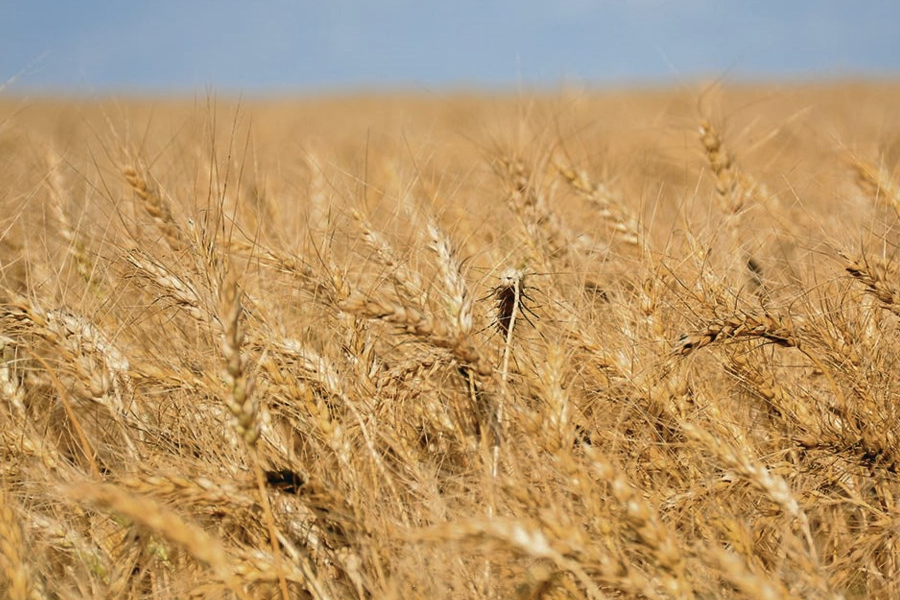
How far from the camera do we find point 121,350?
1.87 meters

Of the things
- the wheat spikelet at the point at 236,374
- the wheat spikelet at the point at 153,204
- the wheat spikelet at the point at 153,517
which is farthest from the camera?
the wheat spikelet at the point at 153,204

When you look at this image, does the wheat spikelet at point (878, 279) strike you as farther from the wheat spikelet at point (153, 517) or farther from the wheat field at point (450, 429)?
the wheat spikelet at point (153, 517)

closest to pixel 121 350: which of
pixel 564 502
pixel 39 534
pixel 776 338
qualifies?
pixel 39 534

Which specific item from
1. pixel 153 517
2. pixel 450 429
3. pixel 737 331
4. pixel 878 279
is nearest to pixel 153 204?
pixel 450 429

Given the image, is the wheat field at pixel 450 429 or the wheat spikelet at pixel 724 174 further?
the wheat spikelet at pixel 724 174

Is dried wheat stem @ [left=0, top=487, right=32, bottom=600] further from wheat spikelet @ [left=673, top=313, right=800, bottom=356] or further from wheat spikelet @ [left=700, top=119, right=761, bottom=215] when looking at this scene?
wheat spikelet @ [left=700, top=119, right=761, bottom=215]

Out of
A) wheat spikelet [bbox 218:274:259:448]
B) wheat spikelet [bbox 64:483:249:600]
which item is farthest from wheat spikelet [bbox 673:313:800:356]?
wheat spikelet [bbox 64:483:249:600]

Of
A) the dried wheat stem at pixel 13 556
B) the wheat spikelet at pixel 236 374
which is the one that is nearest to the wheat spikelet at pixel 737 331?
the wheat spikelet at pixel 236 374

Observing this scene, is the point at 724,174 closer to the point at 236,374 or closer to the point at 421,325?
the point at 421,325

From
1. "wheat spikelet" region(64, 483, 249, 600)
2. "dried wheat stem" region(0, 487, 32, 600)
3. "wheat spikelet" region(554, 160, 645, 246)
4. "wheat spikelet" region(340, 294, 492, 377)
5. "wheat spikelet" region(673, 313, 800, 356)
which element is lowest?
"dried wheat stem" region(0, 487, 32, 600)

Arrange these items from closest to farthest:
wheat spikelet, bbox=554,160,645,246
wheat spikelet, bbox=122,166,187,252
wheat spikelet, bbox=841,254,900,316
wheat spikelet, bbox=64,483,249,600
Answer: wheat spikelet, bbox=64,483,249,600 → wheat spikelet, bbox=841,254,900,316 → wheat spikelet, bbox=122,166,187,252 → wheat spikelet, bbox=554,160,645,246

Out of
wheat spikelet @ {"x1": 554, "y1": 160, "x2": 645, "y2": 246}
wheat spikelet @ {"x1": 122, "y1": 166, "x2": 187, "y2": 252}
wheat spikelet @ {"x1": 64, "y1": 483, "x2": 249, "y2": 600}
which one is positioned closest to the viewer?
wheat spikelet @ {"x1": 64, "y1": 483, "x2": 249, "y2": 600}

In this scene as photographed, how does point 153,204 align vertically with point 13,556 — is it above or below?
above

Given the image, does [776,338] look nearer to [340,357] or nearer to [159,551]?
[340,357]
